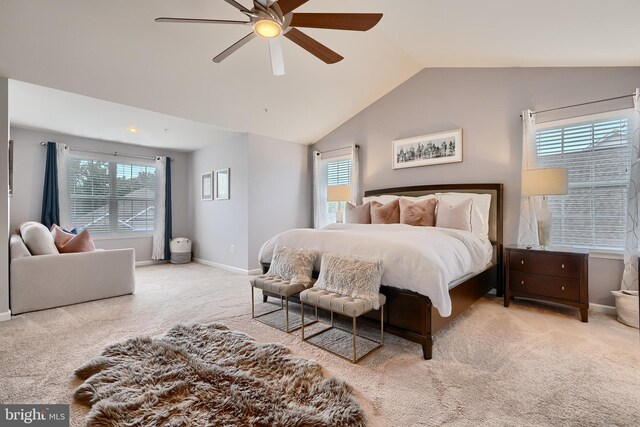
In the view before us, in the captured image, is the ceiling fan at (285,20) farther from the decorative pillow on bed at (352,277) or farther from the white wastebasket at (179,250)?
the white wastebasket at (179,250)

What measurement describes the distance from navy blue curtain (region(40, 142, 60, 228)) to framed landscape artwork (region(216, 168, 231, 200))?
2.51 m

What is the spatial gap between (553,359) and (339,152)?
4203 millimetres

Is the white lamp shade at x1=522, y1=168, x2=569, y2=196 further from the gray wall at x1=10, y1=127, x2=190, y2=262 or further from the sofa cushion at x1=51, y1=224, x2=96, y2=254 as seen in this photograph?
the gray wall at x1=10, y1=127, x2=190, y2=262

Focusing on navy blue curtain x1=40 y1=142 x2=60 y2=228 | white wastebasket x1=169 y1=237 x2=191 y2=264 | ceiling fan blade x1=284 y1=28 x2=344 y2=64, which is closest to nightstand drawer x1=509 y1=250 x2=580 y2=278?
ceiling fan blade x1=284 y1=28 x2=344 y2=64

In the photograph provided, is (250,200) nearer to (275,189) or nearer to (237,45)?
(275,189)

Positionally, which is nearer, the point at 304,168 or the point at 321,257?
the point at 321,257

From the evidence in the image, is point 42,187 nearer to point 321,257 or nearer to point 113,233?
point 113,233

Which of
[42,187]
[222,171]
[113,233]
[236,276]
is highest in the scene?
[222,171]

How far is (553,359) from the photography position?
2.15 m

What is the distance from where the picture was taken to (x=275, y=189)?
5.45 metres

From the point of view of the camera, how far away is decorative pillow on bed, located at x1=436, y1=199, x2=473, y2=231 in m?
3.48

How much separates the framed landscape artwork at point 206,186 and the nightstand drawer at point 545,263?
Answer: 5124 millimetres

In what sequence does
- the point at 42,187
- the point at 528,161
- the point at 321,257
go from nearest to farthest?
the point at 321,257
the point at 528,161
the point at 42,187

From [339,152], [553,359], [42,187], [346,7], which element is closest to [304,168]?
[339,152]
